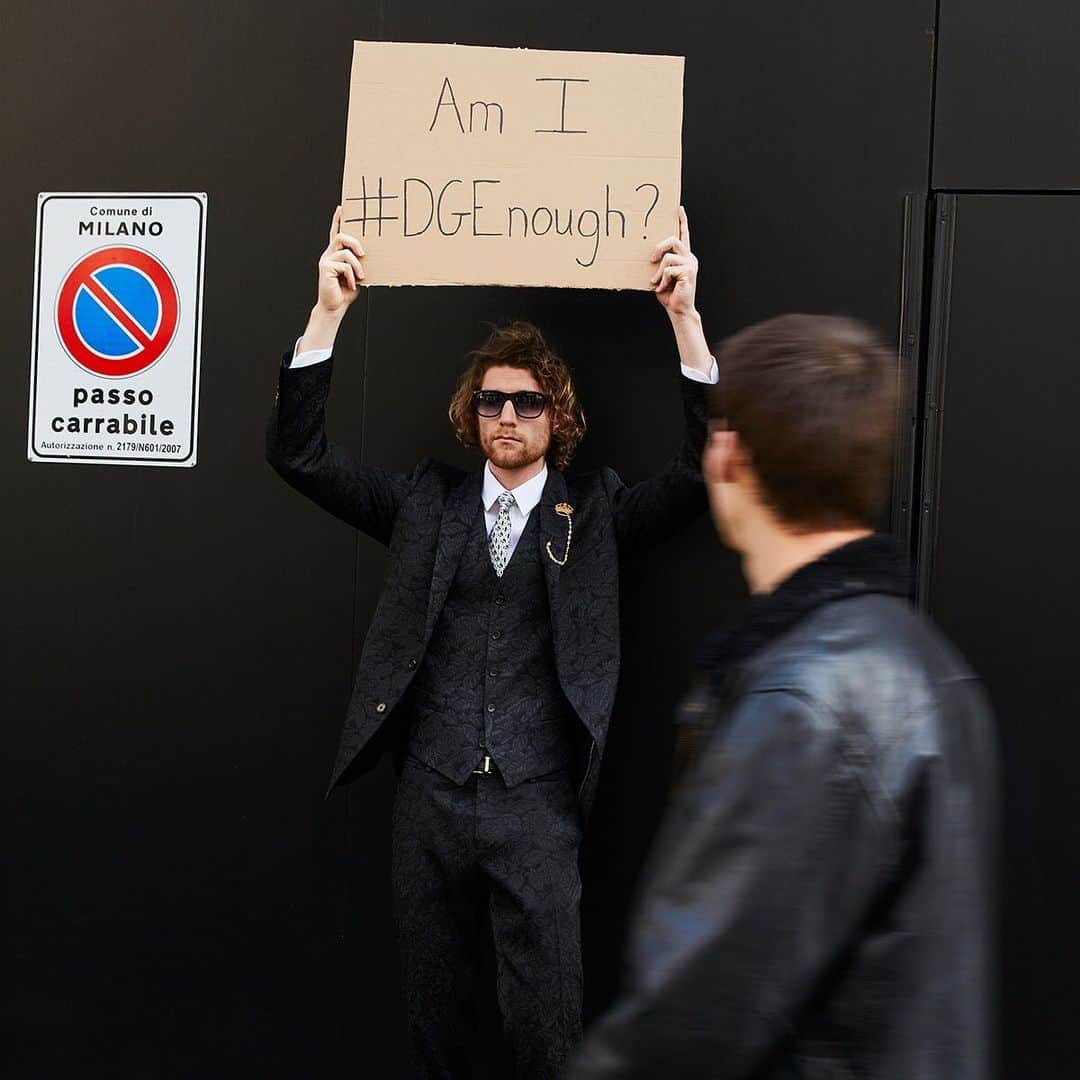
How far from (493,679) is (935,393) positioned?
4.32 feet

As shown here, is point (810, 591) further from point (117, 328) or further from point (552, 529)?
point (117, 328)

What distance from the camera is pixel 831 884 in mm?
1359

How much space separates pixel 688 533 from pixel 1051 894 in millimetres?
1264

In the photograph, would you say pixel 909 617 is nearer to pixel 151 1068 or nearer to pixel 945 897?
pixel 945 897

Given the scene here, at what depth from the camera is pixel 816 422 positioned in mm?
1562

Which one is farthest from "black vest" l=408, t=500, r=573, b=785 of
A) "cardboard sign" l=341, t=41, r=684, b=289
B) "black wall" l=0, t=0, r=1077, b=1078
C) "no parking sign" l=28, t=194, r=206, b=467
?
"no parking sign" l=28, t=194, r=206, b=467

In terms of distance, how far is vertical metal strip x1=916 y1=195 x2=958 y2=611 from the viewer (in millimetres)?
3551

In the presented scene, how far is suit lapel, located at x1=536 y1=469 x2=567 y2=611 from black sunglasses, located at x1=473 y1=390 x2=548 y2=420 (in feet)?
0.57

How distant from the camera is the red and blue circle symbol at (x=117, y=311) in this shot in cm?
395

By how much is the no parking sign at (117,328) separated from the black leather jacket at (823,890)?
2.82 metres

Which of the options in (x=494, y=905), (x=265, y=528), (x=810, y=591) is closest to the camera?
(x=810, y=591)

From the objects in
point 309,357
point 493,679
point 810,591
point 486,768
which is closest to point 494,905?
point 486,768

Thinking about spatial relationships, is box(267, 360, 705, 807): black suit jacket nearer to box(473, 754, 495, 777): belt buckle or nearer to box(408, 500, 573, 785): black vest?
box(408, 500, 573, 785): black vest

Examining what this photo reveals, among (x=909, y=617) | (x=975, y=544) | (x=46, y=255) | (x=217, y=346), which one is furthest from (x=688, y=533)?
(x=909, y=617)
